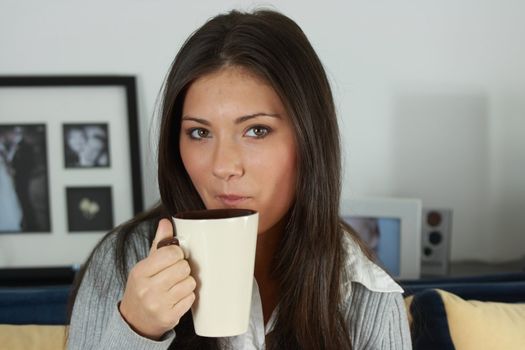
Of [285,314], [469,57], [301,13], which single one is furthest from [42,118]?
[469,57]

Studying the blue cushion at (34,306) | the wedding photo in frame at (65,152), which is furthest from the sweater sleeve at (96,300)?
the wedding photo in frame at (65,152)

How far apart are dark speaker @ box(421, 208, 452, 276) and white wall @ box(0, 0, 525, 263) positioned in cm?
15

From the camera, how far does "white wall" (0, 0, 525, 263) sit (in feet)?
4.08

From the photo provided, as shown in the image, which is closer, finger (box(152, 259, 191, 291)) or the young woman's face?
finger (box(152, 259, 191, 291))

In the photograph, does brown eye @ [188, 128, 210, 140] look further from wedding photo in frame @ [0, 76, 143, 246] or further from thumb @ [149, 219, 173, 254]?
wedding photo in frame @ [0, 76, 143, 246]

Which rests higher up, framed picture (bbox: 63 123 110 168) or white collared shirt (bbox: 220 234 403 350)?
framed picture (bbox: 63 123 110 168)

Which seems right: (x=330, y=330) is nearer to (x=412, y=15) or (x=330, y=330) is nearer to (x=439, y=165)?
(x=439, y=165)

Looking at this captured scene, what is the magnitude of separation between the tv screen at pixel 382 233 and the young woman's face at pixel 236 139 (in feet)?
1.92

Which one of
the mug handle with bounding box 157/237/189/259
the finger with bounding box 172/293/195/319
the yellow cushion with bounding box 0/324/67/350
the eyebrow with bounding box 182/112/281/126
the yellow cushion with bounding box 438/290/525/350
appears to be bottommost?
the yellow cushion with bounding box 0/324/67/350

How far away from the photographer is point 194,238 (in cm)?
49

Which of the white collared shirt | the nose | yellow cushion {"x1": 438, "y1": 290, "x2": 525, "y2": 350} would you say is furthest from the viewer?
yellow cushion {"x1": 438, "y1": 290, "x2": 525, "y2": 350}

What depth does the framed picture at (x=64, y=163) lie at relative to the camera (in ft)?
4.06

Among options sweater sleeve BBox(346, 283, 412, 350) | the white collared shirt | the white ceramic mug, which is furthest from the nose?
sweater sleeve BBox(346, 283, 412, 350)

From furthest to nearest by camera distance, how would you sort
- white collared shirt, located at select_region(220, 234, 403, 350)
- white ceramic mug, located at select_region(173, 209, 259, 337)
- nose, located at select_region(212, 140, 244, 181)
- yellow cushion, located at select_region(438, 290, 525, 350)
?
yellow cushion, located at select_region(438, 290, 525, 350)
white collared shirt, located at select_region(220, 234, 403, 350)
nose, located at select_region(212, 140, 244, 181)
white ceramic mug, located at select_region(173, 209, 259, 337)
